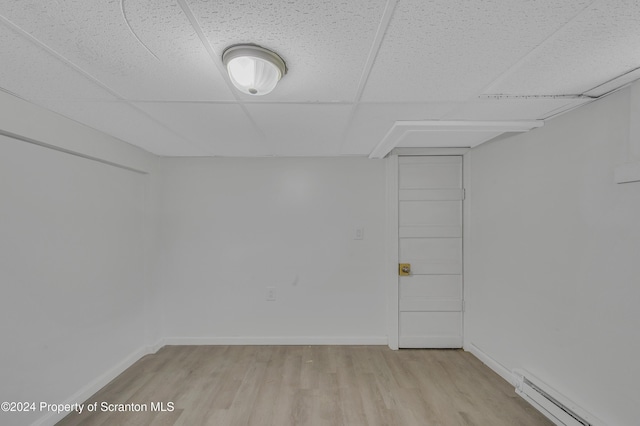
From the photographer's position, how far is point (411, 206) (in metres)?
3.06

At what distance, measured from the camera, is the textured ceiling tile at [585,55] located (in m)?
0.95

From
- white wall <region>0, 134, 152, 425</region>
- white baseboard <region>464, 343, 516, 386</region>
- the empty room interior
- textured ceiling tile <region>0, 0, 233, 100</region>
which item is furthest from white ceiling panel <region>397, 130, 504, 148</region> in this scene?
white wall <region>0, 134, 152, 425</region>

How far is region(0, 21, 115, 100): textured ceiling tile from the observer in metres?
1.12

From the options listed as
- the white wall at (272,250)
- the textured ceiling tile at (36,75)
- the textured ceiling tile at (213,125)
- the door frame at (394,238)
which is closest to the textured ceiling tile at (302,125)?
the textured ceiling tile at (213,125)

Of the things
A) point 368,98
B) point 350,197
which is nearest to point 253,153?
point 350,197

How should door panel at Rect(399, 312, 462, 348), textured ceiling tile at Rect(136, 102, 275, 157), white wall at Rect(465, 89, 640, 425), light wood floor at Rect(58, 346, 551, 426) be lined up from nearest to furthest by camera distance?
white wall at Rect(465, 89, 640, 425), textured ceiling tile at Rect(136, 102, 275, 157), light wood floor at Rect(58, 346, 551, 426), door panel at Rect(399, 312, 462, 348)

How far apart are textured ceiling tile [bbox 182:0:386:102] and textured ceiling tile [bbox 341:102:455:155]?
0.50 meters

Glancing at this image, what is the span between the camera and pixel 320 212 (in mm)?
3143

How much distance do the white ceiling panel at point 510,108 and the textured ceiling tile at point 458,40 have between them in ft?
0.94

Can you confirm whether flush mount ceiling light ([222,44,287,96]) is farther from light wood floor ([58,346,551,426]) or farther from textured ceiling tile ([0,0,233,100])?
light wood floor ([58,346,551,426])

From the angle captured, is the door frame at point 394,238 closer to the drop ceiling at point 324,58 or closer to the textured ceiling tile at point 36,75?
the drop ceiling at point 324,58

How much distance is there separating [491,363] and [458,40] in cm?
279

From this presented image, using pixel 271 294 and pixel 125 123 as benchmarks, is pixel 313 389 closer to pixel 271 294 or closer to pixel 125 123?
pixel 271 294

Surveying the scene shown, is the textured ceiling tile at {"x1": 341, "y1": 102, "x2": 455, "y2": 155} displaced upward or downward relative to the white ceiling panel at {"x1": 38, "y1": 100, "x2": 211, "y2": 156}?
upward
